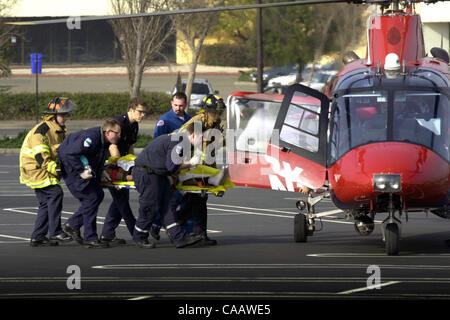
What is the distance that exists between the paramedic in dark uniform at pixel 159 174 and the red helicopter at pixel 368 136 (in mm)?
1198

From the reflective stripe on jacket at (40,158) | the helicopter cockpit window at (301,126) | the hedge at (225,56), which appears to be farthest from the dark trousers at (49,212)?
the hedge at (225,56)

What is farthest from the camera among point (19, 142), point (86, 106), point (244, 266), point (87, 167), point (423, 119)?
point (86, 106)

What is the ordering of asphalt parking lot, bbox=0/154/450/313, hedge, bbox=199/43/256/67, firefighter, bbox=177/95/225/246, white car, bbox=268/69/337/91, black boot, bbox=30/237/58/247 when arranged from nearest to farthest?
1. asphalt parking lot, bbox=0/154/450/313
2. firefighter, bbox=177/95/225/246
3. black boot, bbox=30/237/58/247
4. white car, bbox=268/69/337/91
5. hedge, bbox=199/43/256/67

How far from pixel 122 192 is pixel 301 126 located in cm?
264

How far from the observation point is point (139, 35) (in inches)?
1462

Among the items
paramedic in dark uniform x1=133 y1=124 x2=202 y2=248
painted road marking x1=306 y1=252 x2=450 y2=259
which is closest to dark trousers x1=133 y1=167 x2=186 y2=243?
paramedic in dark uniform x1=133 y1=124 x2=202 y2=248

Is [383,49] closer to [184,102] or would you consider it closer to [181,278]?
[184,102]

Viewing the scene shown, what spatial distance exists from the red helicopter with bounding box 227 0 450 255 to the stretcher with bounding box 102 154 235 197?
0.68 metres

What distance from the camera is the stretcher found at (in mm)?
13852

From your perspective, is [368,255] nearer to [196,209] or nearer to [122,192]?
[196,209]

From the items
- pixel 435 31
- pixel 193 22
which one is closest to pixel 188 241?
pixel 193 22

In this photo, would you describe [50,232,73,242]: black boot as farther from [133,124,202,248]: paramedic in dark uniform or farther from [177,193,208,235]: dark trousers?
[177,193,208,235]: dark trousers

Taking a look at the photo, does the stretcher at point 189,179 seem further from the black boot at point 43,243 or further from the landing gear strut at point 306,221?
the landing gear strut at point 306,221
